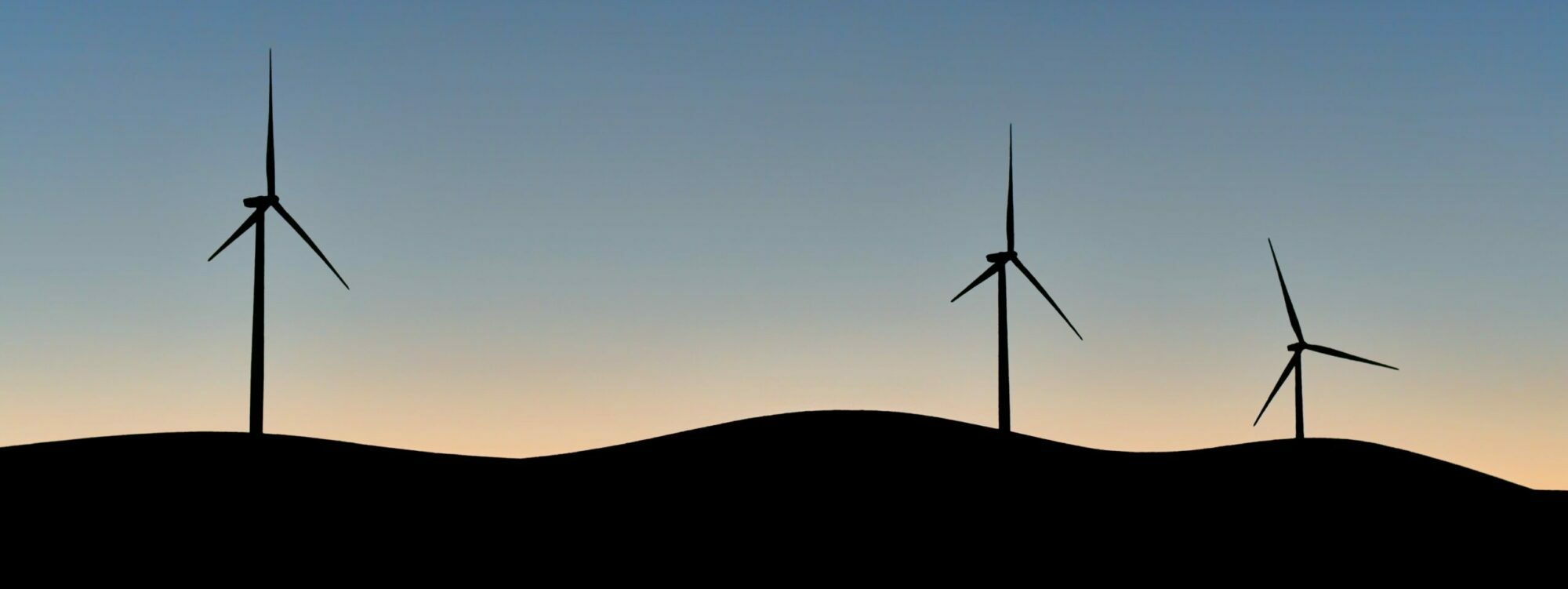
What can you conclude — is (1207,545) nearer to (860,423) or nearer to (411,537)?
(860,423)

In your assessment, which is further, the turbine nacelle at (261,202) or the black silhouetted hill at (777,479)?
the turbine nacelle at (261,202)

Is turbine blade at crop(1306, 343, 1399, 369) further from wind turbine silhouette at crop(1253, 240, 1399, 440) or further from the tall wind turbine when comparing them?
the tall wind turbine

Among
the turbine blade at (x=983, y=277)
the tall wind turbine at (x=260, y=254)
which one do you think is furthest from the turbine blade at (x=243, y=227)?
the turbine blade at (x=983, y=277)

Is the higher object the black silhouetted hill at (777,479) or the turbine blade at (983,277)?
the turbine blade at (983,277)

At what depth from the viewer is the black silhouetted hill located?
276ft

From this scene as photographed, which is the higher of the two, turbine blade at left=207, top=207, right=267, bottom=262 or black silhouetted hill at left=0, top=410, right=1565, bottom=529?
turbine blade at left=207, top=207, right=267, bottom=262

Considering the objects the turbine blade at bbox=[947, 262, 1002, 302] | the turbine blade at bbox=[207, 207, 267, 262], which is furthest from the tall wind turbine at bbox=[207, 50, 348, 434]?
the turbine blade at bbox=[947, 262, 1002, 302]

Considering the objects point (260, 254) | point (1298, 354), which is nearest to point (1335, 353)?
point (1298, 354)

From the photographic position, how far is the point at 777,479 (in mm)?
88312

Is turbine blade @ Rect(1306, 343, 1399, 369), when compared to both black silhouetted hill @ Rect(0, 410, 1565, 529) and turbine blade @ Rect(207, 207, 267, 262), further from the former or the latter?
turbine blade @ Rect(207, 207, 267, 262)

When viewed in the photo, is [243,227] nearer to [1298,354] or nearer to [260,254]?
[260,254]

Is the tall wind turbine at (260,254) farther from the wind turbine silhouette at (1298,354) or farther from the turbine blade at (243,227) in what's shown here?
the wind turbine silhouette at (1298,354)

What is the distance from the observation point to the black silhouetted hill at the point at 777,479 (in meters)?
84.1

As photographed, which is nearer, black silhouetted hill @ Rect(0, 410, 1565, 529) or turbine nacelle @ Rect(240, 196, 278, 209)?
black silhouetted hill @ Rect(0, 410, 1565, 529)
